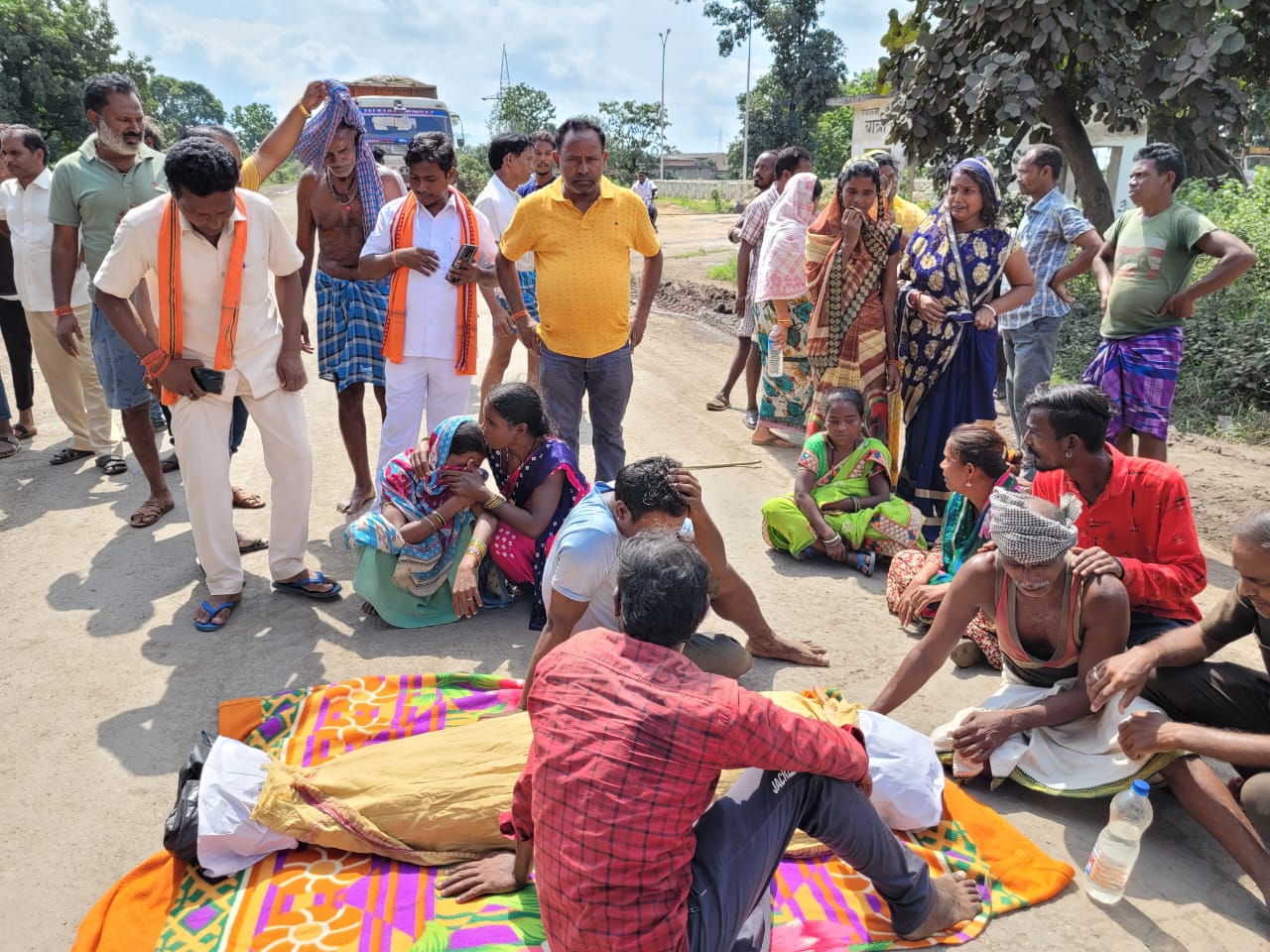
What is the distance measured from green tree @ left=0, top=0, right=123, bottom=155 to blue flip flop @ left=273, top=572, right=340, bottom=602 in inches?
747

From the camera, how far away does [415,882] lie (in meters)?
2.56

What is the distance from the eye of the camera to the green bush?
271 inches

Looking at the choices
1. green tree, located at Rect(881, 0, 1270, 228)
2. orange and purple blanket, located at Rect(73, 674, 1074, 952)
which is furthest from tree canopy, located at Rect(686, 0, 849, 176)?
orange and purple blanket, located at Rect(73, 674, 1074, 952)

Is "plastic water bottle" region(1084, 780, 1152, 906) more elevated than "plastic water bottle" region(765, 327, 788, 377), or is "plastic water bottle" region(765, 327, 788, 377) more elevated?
"plastic water bottle" region(765, 327, 788, 377)

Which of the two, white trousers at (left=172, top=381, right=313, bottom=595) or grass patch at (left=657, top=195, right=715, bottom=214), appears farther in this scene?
grass patch at (left=657, top=195, right=715, bottom=214)

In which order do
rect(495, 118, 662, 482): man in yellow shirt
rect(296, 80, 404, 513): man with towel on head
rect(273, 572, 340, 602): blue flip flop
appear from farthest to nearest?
rect(296, 80, 404, 513): man with towel on head
rect(495, 118, 662, 482): man in yellow shirt
rect(273, 572, 340, 602): blue flip flop

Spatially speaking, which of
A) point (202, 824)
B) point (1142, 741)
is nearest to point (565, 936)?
point (202, 824)

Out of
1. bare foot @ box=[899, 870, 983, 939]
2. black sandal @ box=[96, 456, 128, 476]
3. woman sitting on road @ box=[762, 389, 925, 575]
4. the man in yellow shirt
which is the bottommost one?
bare foot @ box=[899, 870, 983, 939]

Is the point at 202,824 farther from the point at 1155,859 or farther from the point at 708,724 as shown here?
the point at 1155,859

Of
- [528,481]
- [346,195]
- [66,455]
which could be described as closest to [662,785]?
[528,481]

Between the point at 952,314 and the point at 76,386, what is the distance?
560 centimetres

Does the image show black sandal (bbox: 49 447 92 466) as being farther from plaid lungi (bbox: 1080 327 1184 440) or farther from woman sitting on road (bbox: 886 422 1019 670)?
plaid lungi (bbox: 1080 327 1184 440)

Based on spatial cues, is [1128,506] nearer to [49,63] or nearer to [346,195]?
[346,195]

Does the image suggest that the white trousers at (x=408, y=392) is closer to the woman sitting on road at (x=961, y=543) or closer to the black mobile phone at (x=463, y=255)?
the black mobile phone at (x=463, y=255)
